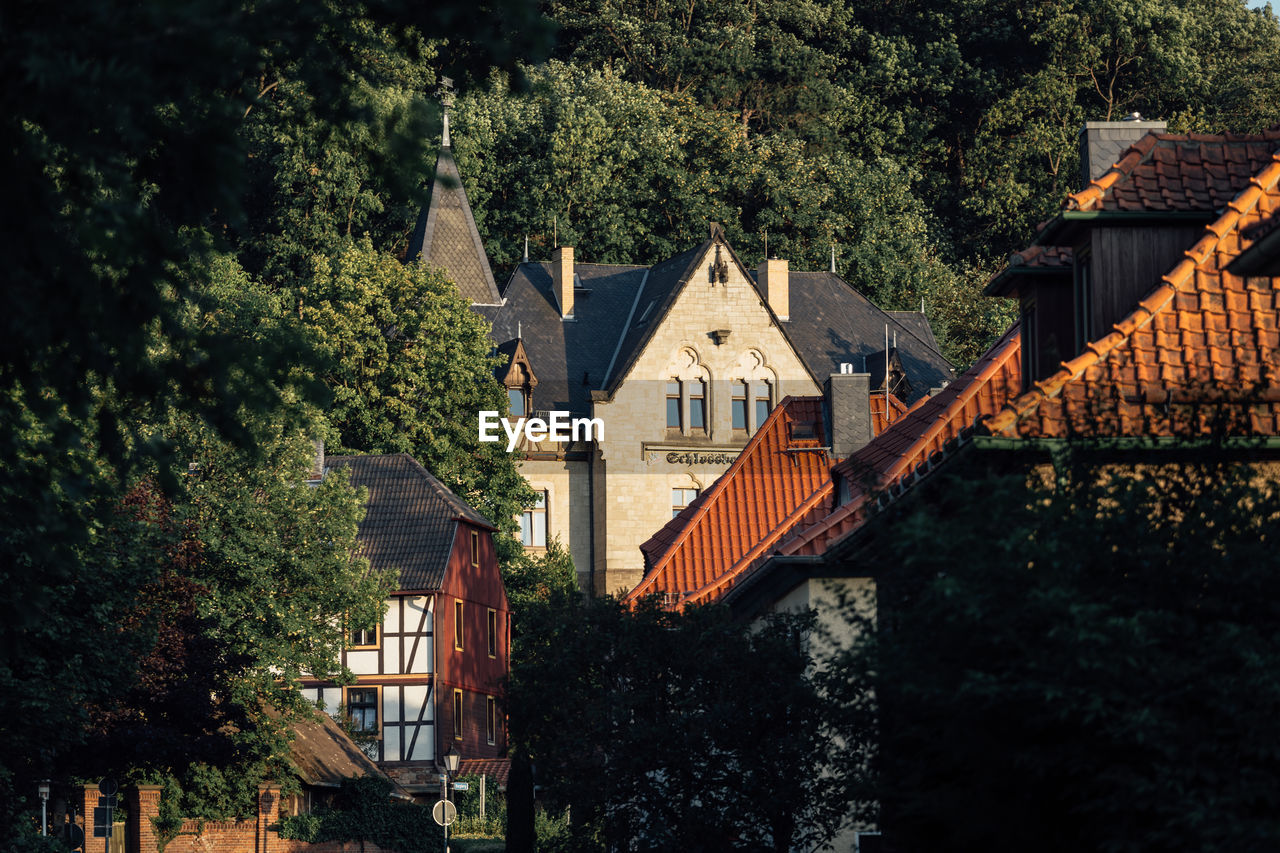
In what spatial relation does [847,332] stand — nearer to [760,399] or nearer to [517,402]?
[760,399]

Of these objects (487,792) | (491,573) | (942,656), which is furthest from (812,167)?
(942,656)

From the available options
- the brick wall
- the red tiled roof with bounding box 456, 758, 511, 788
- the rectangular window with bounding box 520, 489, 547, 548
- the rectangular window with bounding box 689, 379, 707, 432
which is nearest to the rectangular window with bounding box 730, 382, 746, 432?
the rectangular window with bounding box 689, 379, 707, 432

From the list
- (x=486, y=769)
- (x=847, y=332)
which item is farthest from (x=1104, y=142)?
(x=847, y=332)

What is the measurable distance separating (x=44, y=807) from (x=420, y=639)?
18800 mm

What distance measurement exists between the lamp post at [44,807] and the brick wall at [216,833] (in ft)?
17.1

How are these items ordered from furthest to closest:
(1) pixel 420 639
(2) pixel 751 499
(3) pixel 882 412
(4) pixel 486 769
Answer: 1. (1) pixel 420 639
2. (4) pixel 486 769
3. (3) pixel 882 412
4. (2) pixel 751 499

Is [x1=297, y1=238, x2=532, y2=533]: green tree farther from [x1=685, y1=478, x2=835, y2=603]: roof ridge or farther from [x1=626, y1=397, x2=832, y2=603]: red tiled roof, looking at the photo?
[x1=685, y1=478, x2=835, y2=603]: roof ridge

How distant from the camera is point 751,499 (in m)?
34.8

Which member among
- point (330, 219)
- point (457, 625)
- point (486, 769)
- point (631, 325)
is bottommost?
point (486, 769)

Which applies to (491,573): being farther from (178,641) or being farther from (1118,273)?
(1118,273)

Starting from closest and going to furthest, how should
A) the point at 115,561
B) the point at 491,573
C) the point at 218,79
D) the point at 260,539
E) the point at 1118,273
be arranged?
the point at 218,79
the point at 1118,273
the point at 115,561
the point at 260,539
the point at 491,573

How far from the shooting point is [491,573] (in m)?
Result: 57.3

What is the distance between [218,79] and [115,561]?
58.3 ft

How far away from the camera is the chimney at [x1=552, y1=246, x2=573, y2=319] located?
69250 mm
